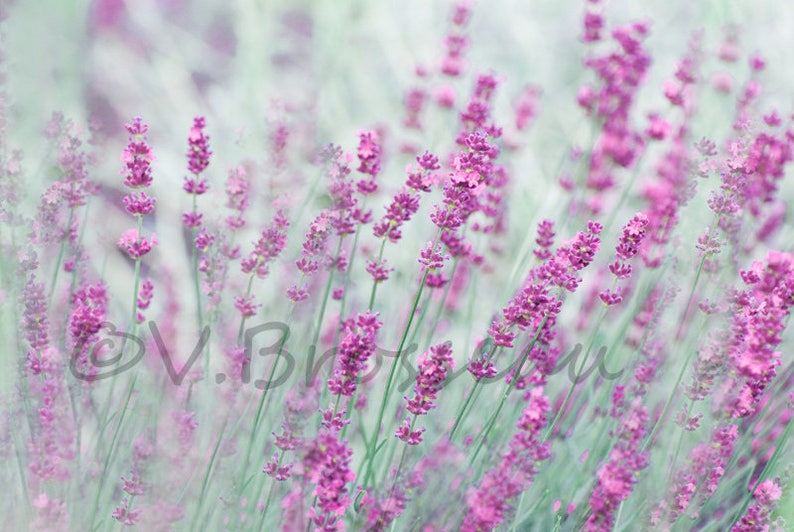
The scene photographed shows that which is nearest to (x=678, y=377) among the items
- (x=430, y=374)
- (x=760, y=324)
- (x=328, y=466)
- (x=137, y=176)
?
(x=760, y=324)

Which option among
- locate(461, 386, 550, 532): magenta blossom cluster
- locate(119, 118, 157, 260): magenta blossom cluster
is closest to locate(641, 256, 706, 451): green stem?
locate(461, 386, 550, 532): magenta blossom cluster

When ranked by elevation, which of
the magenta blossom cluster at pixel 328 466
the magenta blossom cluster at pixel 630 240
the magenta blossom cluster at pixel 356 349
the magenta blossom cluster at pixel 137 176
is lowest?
the magenta blossom cluster at pixel 328 466

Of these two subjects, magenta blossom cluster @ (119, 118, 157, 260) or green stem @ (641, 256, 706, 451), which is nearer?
magenta blossom cluster @ (119, 118, 157, 260)

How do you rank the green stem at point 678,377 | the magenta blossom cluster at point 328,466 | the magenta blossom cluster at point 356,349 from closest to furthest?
the magenta blossom cluster at point 328,466 → the magenta blossom cluster at point 356,349 → the green stem at point 678,377

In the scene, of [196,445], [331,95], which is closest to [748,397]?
[196,445]

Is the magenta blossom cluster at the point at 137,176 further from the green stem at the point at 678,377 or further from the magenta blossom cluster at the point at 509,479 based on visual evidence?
the green stem at the point at 678,377

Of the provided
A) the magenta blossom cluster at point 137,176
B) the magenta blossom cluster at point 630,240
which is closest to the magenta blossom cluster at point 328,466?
the magenta blossom cluster at point 137,176

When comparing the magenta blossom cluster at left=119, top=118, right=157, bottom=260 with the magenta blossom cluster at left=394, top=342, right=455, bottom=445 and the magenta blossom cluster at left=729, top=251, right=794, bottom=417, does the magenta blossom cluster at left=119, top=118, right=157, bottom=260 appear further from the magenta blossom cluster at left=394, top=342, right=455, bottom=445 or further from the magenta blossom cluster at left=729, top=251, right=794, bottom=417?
the magenta blossom cluster at left=729, top=251, right=794, bottom=417

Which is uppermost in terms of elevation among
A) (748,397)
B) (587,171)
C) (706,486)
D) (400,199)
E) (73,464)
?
(587,171)

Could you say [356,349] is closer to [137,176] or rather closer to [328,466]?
[328,466]

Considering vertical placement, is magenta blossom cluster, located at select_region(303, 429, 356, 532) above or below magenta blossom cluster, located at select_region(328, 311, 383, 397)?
below

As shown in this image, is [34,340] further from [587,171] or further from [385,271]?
[587,171]
